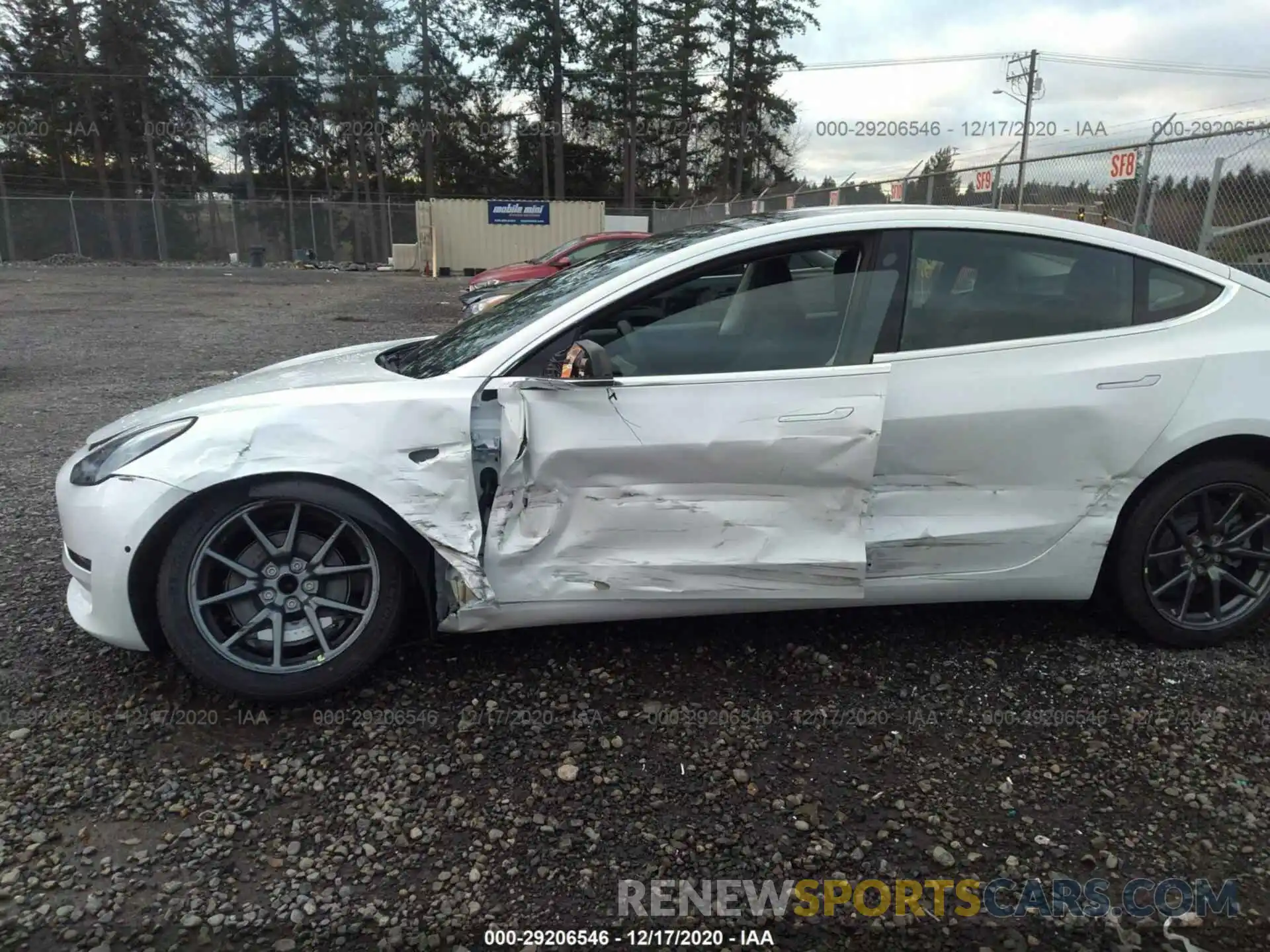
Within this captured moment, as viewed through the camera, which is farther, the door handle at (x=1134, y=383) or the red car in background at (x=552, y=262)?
the red car in background at (x=552, y=262)

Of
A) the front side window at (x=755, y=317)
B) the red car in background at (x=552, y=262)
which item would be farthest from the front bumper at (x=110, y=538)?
the red car in background at (x=552, y=262)

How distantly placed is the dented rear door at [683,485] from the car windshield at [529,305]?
36cm

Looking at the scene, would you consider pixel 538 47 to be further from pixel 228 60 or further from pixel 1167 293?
pixel 1167 293

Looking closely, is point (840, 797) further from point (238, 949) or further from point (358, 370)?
point (358, 370)

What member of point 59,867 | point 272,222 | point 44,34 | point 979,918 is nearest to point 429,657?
point 59,867

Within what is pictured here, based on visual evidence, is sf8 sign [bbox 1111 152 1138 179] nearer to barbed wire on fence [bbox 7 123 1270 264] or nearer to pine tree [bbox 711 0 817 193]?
barbed wire on fence [bbox 7 123 1270 264]

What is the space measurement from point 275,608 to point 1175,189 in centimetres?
907

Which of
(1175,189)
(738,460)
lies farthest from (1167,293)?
(1175,189)

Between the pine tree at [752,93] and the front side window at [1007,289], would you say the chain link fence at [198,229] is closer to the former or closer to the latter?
the pine tree at [752,93]

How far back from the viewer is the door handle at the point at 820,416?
8.79 feet

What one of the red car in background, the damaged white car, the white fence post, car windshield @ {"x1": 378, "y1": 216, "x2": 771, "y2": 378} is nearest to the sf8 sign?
the white fence post

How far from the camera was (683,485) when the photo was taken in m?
2.69

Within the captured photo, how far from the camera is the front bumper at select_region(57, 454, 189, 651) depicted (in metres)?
2.52

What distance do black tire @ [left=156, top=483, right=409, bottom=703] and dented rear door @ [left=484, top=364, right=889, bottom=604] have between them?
36 centimetres
